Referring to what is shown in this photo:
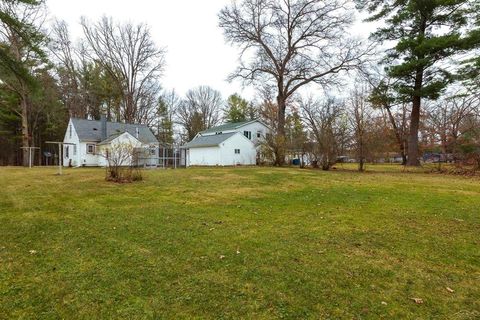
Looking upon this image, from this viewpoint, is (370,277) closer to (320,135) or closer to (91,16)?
(320,135)

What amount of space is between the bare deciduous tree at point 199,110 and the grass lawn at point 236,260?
38.8 m

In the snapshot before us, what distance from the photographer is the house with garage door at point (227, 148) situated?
28594mm

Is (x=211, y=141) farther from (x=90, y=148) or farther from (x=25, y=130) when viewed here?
(x=25, y=130)

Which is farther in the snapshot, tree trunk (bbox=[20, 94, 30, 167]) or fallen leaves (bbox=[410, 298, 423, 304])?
tree trunk (bbox=[20, 94, 30, 167])

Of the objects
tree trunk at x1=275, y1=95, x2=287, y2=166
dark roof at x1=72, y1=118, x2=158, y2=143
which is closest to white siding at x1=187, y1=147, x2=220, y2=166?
dark roof at x1=72, y1=118, x2=158, y2=143

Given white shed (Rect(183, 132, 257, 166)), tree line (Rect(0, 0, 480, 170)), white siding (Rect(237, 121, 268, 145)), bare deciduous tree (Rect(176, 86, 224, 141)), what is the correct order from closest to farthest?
1. tree line (Rect(0, 0, 480, 170))
2. white shed (Rect(183, 132, 257, 166))
3. white siding (Rect(237, 121, 268, 145))
4. bare deciduous tree (Rect(176, 86, 224, 141))

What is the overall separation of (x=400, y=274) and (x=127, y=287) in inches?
129

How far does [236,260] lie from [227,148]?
82.1 feet

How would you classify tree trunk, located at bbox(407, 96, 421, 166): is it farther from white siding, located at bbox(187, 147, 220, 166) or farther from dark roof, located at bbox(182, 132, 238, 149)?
white siding, located at bbox(187, 147, 220, 166)

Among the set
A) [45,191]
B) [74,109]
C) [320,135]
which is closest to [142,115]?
[74,109]

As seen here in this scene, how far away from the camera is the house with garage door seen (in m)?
28.6

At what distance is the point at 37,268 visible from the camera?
139 inches

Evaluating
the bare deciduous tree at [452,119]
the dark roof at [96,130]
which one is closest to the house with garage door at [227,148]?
the dark roof at [96,130]

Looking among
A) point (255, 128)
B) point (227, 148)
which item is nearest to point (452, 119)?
point (255, 128)
